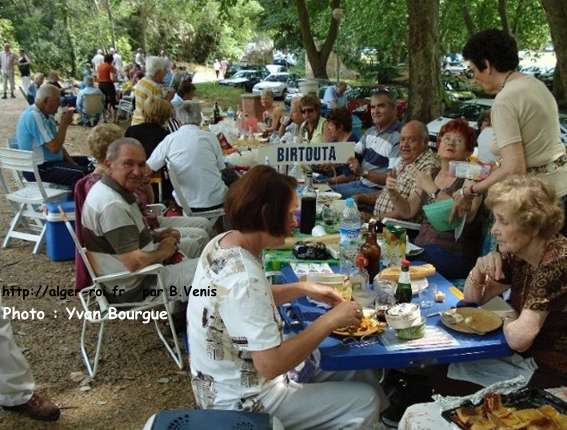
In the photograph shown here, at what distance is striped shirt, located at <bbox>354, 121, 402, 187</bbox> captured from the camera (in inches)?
197

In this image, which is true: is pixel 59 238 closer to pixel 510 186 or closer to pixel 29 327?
pixel 29 327

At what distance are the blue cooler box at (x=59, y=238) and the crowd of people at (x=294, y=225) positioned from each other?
54 cm

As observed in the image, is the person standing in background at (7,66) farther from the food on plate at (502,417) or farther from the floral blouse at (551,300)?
the food on plate at (502,417)

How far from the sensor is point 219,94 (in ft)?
72.4

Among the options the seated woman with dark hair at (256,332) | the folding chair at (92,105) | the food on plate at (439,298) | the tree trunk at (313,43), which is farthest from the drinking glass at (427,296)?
the tree trunk at (313,43)

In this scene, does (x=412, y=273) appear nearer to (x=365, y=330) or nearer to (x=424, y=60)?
(x=365, y=330)

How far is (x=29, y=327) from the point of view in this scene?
155 inches

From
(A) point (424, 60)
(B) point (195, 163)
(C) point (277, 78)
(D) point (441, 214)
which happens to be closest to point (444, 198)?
(D) point (441, 214)

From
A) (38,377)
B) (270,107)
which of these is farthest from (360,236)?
(270,107)

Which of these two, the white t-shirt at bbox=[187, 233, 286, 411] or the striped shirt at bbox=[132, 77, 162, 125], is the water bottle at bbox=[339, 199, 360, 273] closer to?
the white t-shirt at bbox=[187, 233, 286, 411]

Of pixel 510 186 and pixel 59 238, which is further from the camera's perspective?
pixel 59 238

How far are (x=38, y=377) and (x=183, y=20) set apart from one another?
1416 inches

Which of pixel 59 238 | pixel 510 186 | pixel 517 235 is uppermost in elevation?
pixel 510 186

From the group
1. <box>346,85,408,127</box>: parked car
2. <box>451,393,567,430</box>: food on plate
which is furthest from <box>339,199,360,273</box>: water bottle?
<box>346,85,408,127</box>: parked car
